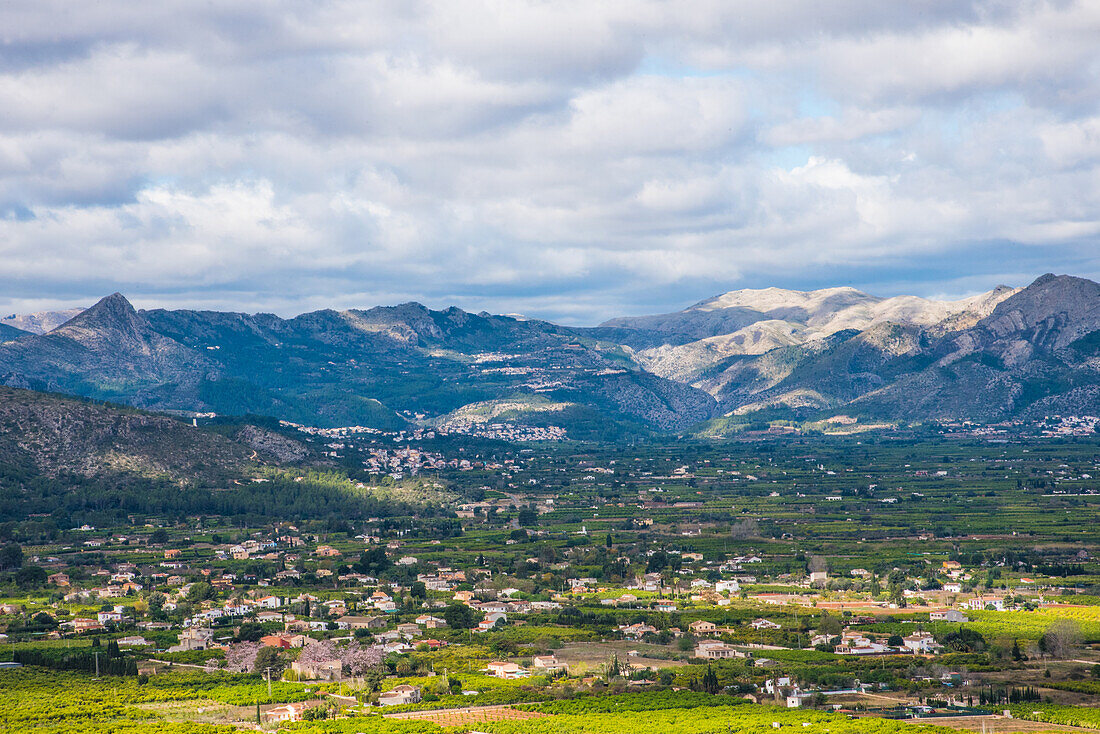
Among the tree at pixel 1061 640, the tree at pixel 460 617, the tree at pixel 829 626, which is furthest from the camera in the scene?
the tree at pixel 460 617

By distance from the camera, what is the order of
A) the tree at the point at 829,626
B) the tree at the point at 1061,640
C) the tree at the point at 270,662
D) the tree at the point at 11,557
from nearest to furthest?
the tree at the point at 1061,640
the tree at the point at 270,662
the tree at the point at 829,626
the tree at the point at 11,557

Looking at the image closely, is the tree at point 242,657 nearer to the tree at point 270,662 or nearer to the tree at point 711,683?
the tree at point 270,662

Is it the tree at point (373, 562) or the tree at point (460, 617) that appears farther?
the tree at point (373, 562)

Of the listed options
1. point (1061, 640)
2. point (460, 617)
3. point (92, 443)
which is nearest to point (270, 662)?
point (460, 617)

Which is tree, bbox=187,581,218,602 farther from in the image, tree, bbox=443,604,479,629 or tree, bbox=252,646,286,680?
tree, bbox=252,646,286,680

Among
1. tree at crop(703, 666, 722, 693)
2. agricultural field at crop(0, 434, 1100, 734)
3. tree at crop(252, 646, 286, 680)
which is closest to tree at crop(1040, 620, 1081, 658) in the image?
agricultural field at crop(0, 434, 1100, 734)

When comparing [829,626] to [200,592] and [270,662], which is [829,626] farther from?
[200,592]

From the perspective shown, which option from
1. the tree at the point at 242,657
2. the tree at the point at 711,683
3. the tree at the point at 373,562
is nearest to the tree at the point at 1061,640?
the tree at the point at 711,683

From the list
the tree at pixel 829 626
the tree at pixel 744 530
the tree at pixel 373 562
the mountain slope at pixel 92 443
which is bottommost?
the tree at pixel 744 530
